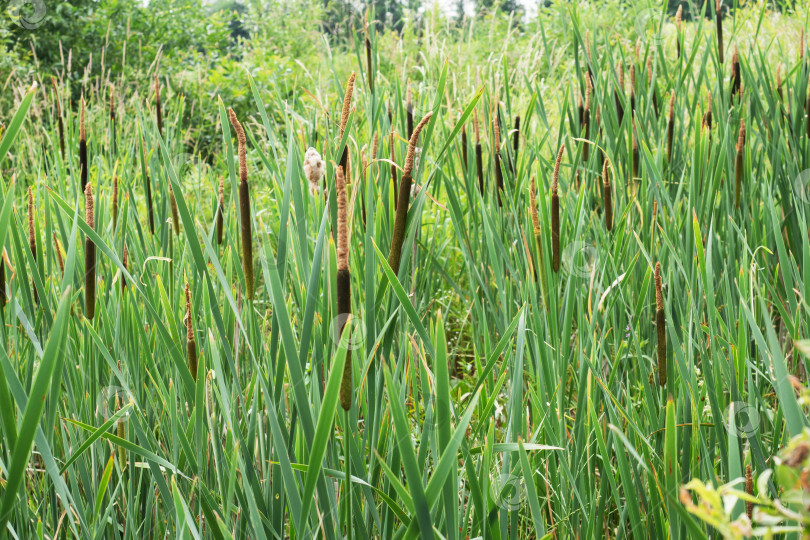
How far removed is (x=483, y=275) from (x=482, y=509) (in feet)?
2.67

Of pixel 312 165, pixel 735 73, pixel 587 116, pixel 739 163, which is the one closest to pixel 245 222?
pixel 312 165

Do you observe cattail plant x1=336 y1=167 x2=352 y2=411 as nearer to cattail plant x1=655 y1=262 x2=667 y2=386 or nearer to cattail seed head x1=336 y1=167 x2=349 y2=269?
cattail seed head x1=336 y1=167 x2=349 y2=269

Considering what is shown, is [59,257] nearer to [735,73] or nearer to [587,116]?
[587,116]

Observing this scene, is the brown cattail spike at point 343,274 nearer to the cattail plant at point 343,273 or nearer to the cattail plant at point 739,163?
the cattail plant at point 343,273

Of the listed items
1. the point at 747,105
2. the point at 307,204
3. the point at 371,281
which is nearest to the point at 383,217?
the point at 307,204

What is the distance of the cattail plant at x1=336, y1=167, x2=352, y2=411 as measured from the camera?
0.49 m

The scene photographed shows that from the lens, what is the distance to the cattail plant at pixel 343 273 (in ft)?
1.62

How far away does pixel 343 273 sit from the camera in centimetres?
52

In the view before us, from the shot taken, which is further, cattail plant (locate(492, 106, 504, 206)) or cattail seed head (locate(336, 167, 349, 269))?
cattail plant (locate(492, 106, 504, 206))

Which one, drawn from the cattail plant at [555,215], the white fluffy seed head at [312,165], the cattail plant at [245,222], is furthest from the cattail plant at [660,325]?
the white fluffy seed head at [312,165]

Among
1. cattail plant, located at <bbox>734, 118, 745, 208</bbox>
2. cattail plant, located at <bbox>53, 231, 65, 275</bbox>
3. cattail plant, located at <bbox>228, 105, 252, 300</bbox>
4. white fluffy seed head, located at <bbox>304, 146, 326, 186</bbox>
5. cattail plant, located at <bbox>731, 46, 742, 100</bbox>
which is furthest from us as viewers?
cattail plant, located at <bbox>731, 46, 742, 100</bbox>

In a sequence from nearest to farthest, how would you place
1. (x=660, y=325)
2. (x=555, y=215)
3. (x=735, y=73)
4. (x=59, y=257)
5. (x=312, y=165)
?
(x=660, y=325) < (x=555, y=215) < (x=312, y=165) < (x=59, y=257) < (x=735, y=73)

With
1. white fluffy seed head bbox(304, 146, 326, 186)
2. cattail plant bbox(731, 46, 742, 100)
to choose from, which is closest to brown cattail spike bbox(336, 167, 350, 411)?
white fluffy seed head bbox(304, 146, 326, 186)

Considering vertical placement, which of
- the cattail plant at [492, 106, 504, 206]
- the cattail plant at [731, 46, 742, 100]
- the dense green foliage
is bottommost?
the dense green foliage
